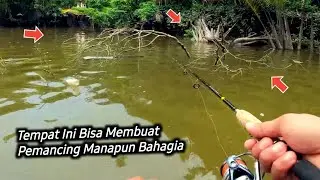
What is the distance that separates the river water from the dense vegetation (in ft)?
14.9

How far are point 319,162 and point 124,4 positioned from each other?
2648 cm

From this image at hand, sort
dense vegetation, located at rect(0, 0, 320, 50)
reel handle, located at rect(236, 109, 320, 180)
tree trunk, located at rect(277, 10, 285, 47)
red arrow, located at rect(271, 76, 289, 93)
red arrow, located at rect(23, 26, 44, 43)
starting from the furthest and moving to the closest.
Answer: red arrow, located at rect(23, 26, 44, 43)
dense vegetation, located at rect(0, 0, 320, 50)
tree trunk, located at rect(277, 10, 285, 47)
red arrow, located at rect(271, 76, 289, 93)
reel handle, located at rect(236, 109, 320, 180)

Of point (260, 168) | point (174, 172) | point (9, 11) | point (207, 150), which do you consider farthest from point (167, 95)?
point (9, 11)

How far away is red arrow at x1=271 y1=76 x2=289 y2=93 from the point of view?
29.0 feet

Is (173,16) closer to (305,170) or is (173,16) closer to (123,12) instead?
(123,12)

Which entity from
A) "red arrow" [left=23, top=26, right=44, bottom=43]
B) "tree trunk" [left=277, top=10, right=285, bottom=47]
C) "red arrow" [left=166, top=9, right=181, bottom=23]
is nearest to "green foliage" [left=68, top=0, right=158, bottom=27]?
"red arrow" [left=166, top=9, right=181, bottom=23]

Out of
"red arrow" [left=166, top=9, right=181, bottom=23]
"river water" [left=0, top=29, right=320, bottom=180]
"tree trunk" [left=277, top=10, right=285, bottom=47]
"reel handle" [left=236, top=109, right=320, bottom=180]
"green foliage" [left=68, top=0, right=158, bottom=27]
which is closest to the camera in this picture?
"reel handle" [left=236, top=109, right=320, bottom=180]

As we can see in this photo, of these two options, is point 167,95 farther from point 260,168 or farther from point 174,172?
point 260,168

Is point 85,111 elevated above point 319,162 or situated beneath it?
situated beneath

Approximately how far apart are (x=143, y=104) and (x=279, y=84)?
3422mm

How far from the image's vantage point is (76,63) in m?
12.0

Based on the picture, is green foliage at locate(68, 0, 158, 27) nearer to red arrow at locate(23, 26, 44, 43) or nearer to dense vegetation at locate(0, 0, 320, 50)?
dense vegetation at locate(0, 0, 320, 50)

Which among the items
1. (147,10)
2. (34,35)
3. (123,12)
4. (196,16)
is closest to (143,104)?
(196,16)

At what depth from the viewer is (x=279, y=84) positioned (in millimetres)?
9133
